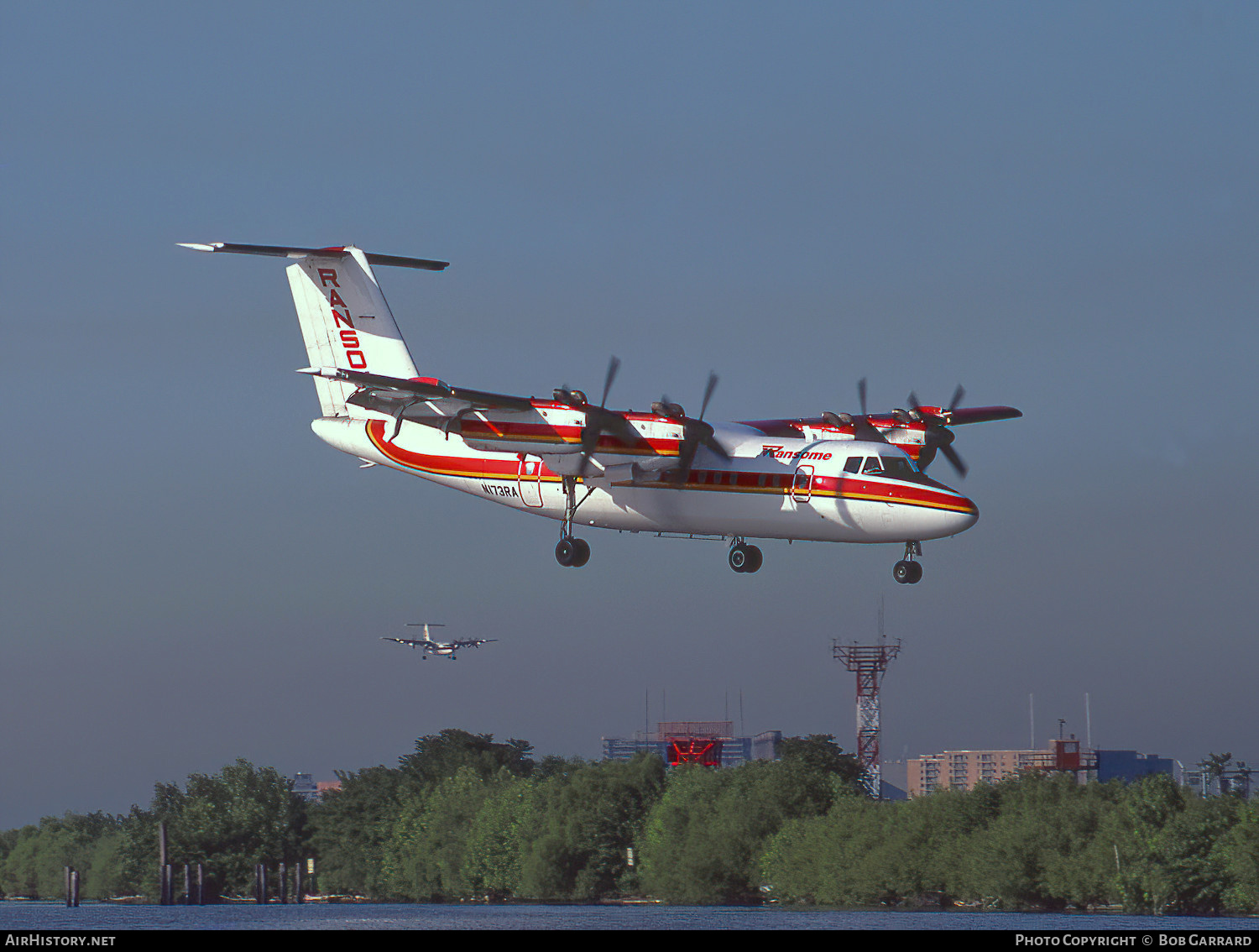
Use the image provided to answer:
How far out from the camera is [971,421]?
57062 millimetres

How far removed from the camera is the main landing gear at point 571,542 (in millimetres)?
50688

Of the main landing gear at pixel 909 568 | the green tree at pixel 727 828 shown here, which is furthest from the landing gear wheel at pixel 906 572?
the green tree at pixel 727 828

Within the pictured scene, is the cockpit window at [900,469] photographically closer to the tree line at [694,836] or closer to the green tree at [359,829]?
the tree line at [694,836]

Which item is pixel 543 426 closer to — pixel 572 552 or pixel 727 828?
pixel 572 552

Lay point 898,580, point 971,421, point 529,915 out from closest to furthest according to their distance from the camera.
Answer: point 898,580 < point 971,421 < point 529,915

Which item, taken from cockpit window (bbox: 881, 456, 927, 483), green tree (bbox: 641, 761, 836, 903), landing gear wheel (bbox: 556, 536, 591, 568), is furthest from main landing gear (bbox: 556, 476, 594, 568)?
green tree (bbox: 641, 761, 836, 903)

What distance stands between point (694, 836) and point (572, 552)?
8872cm

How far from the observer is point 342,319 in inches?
2271

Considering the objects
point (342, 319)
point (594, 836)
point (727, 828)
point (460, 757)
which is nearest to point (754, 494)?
point (342, 319)

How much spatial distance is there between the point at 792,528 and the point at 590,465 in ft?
21.7

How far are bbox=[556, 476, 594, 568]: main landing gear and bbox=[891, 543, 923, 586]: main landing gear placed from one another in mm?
9798

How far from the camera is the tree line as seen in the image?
10675 cm
